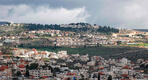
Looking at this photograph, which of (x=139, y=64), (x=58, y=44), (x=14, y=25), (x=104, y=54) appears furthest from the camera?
(x=14, y=25)

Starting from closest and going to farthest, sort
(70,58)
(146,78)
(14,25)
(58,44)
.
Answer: (146,78)
(70,58)
(58,44)
(14,25)

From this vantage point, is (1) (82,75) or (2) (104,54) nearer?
(1) (82,75)

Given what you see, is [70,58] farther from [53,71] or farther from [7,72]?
[7,72]

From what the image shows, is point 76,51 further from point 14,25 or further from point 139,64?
point 14,25

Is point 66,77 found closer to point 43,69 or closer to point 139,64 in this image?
point 43,69

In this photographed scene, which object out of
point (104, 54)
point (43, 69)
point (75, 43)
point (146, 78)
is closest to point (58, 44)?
point (75, 43)

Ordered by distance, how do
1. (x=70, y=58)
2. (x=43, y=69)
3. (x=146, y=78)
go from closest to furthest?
(x=146, y=78)
(x=43, y=69)
(x=70, y=58)

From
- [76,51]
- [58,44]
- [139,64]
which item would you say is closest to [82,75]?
[139,64]

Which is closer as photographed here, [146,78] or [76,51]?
[146,78]

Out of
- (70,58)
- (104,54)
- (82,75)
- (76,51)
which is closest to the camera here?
(82,75)
